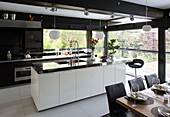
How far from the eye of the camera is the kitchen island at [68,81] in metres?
2.94

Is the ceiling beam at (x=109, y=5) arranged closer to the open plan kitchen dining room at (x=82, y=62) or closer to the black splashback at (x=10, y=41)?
the open plan kitchen dining room at (x=82, y=62)

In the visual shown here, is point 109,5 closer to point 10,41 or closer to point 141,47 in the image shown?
point 141,47

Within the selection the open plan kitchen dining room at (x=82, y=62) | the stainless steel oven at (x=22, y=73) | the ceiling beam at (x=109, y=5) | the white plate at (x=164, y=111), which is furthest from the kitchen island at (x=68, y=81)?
the white plate at (x=164, y=111)

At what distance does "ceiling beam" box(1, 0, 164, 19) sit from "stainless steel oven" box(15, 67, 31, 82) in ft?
9.65

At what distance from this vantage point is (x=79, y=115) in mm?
2846

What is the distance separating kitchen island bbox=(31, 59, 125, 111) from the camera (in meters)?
2.94

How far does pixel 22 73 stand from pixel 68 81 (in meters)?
2.53

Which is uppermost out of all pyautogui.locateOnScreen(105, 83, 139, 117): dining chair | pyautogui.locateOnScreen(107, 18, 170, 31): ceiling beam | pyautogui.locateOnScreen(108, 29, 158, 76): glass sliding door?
pyautogui.locateOnScreen(107, 18, 170, 31): ceiling beam

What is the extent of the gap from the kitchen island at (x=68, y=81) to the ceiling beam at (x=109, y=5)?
1.45 m

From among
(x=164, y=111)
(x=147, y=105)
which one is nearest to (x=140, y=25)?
(x=147, y=105)

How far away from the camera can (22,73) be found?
4.86 m

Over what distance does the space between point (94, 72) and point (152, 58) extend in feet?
10.9

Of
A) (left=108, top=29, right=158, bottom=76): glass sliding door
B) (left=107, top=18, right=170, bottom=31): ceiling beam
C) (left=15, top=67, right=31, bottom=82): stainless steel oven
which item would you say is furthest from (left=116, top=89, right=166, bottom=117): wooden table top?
(left=15, top=67, right=31, bottom=82): stainless steel oven

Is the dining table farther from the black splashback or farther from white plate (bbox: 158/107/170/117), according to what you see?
the black splashback
